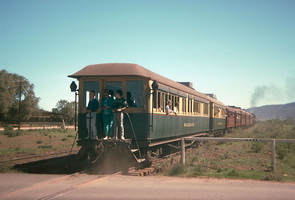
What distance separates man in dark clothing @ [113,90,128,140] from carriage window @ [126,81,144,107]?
420 millimetres

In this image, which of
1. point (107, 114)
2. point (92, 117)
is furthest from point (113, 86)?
point (92, 117)

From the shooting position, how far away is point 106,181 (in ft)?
31.4

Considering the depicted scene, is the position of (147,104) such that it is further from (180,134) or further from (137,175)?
(180,134)

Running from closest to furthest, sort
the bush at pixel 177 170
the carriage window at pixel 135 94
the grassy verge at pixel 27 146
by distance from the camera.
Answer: the bush at pixel 177 170
the carriage window at pixel 135 94
the grassy verge at pixel 27 146

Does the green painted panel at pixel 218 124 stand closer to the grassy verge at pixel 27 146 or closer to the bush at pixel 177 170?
the grassy verge at pixel 27 146

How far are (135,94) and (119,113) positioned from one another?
88 cm

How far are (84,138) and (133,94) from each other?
2208mm

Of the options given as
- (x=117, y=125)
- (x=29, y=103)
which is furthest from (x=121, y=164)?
(x=29, y=103)

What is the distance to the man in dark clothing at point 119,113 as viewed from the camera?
1150 centimetres

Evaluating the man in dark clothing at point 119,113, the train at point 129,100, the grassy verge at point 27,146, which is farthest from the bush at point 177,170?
the grassy verge at point 27,146

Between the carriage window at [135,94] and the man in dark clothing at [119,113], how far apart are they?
420mm

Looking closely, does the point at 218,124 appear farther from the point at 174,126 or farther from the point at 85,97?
the point at 85,97

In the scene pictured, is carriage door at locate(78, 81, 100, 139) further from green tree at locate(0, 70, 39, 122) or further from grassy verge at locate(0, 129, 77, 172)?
green tree at locate(0, 70, 39, 122)

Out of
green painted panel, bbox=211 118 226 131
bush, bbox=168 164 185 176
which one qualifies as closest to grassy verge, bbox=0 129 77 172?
bush, bbox=168 164 185 176
